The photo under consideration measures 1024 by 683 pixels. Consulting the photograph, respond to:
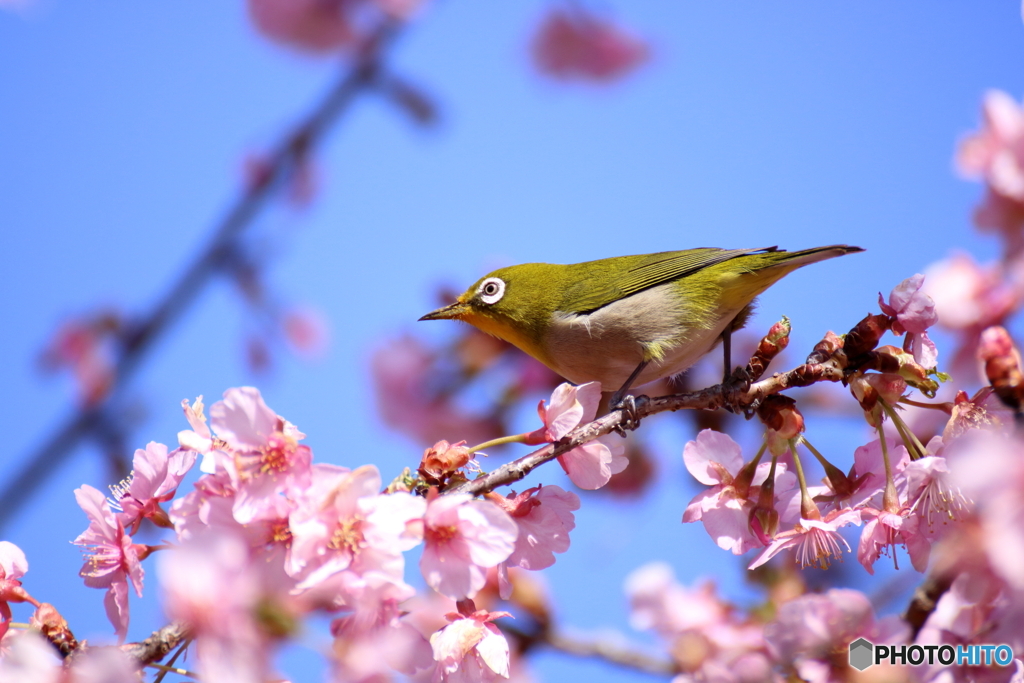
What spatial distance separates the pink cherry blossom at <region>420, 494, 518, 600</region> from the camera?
2.10m

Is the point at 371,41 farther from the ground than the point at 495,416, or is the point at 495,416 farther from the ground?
the point at 371,41

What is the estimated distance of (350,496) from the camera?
2.03 m

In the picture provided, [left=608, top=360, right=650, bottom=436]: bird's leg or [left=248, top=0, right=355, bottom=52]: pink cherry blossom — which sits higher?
[left=248, top=0, right=355, bottom=52]: pink cherry blossom

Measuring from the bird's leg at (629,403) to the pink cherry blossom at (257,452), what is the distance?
4.80 feet

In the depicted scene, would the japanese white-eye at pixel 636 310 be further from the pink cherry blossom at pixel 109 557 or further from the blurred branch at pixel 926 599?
the pink cherry blossom at pixel 109 557

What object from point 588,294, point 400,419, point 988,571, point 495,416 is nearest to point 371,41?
point 588,294

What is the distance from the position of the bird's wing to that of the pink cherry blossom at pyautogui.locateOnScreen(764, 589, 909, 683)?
2330mm

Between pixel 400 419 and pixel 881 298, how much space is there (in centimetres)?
508

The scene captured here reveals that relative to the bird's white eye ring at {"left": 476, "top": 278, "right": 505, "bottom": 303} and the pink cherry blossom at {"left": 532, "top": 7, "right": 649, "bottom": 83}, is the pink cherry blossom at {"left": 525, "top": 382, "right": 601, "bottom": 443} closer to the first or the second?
the bird's white eye ring at {"left": 476, "top": 278, "right": 505, "bottom": 303}

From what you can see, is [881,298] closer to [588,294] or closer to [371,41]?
[588,294]

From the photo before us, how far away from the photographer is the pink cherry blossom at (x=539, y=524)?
246 centimetres

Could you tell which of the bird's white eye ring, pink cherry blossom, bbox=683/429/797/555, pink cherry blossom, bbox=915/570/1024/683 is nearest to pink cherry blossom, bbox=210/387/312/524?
pink cherry blossom, bbox=683/429/797/555

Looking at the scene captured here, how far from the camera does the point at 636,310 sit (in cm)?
408

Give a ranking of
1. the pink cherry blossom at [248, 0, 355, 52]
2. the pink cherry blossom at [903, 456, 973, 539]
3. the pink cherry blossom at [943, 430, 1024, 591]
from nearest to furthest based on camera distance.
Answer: the pink cherry blossom at [943, 430, 1024, 591] → the pink cherry blossom at [903, 456, 973, 539] → the pink cherry blossom at [248, 0, 355, 52]
